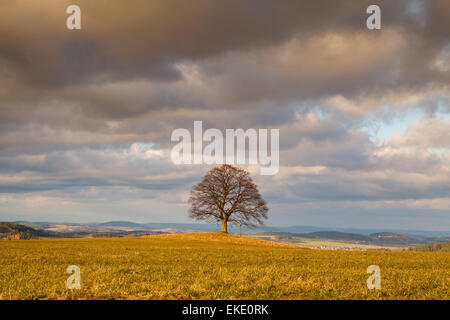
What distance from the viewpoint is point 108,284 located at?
13.6 metres

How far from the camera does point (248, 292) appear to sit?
12.3 meters

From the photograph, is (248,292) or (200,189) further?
(200,189)

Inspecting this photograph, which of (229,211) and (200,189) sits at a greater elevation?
(200,189)
